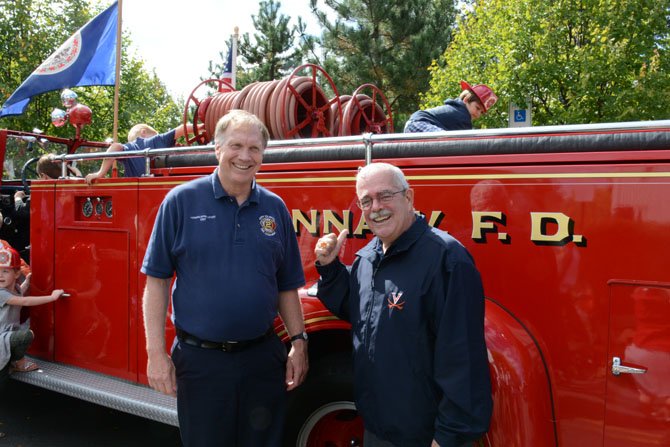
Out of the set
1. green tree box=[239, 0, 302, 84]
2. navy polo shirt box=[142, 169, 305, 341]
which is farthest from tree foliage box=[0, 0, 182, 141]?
navy polo shirt box=[142, 169, 305, 341]

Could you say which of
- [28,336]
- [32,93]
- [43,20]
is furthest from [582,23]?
[43,20]

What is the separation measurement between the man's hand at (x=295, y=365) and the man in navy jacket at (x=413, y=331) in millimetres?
439

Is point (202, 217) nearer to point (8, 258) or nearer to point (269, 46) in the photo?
point (8, 258)

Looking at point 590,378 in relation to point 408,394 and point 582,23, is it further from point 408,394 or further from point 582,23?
point 582,23

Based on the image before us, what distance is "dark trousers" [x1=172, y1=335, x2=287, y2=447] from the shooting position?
2.29 metres

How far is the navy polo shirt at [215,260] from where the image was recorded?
2.27m

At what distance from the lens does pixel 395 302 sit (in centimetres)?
199

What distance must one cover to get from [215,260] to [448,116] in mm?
1930

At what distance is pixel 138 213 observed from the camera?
3.59m

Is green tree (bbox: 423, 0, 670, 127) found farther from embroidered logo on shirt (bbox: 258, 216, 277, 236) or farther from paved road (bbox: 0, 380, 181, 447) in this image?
embroidered logo on shirt (bbox: 258, 216, 277, 236)

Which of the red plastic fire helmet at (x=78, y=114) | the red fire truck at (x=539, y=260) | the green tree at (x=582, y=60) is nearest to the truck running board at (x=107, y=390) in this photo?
the red fire truck at (x=539, y=260)

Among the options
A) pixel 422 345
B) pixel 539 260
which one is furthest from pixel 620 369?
pixel 422 345

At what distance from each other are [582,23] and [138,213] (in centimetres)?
882

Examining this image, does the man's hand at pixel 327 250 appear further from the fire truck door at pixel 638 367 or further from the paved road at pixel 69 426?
the paved road at pixel 69 426
